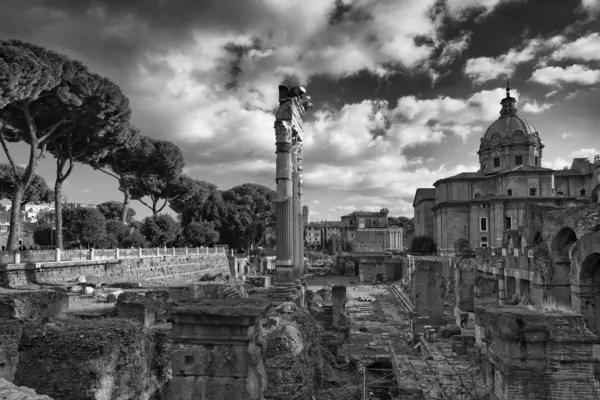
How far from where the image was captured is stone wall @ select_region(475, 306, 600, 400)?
464 cm

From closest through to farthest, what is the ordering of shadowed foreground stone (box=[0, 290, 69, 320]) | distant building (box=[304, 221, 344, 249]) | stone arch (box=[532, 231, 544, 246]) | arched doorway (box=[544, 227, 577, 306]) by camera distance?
shadowed foreground stone (box=[0, 290, 69, 320]) → arched doorway (box=[544, 227, 577, 306]) → stone arch (box=[532, 231, 544, 246]) → distant building (box=[304, 221, 344, 249])

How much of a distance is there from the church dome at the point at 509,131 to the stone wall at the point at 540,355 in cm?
4885

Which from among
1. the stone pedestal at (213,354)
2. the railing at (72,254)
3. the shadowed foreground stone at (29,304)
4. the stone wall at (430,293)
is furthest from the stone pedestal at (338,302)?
the railing at (72,254)

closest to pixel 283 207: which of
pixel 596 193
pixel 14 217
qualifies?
pixel 596 193

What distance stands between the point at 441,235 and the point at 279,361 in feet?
148

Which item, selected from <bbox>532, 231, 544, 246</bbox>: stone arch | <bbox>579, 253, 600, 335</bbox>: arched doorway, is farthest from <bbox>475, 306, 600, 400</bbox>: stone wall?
<bbox>532, 231, 544, 246</bbox>: stone arch

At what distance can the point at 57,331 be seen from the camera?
5.21 m

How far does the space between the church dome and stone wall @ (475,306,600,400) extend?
48847mm

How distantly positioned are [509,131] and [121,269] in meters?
44.7

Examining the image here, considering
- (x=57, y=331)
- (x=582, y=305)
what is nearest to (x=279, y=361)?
(x=57, y=331)

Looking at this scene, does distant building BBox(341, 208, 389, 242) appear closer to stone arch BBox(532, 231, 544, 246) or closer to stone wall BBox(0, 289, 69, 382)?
stone arch BBox(532, 231, 544, 246)

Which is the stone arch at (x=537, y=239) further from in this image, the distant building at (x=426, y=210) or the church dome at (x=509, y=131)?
the distant building at (x=426, y=210)

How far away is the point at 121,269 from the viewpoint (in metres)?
22.5

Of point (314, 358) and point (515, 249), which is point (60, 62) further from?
point (515, 249)
